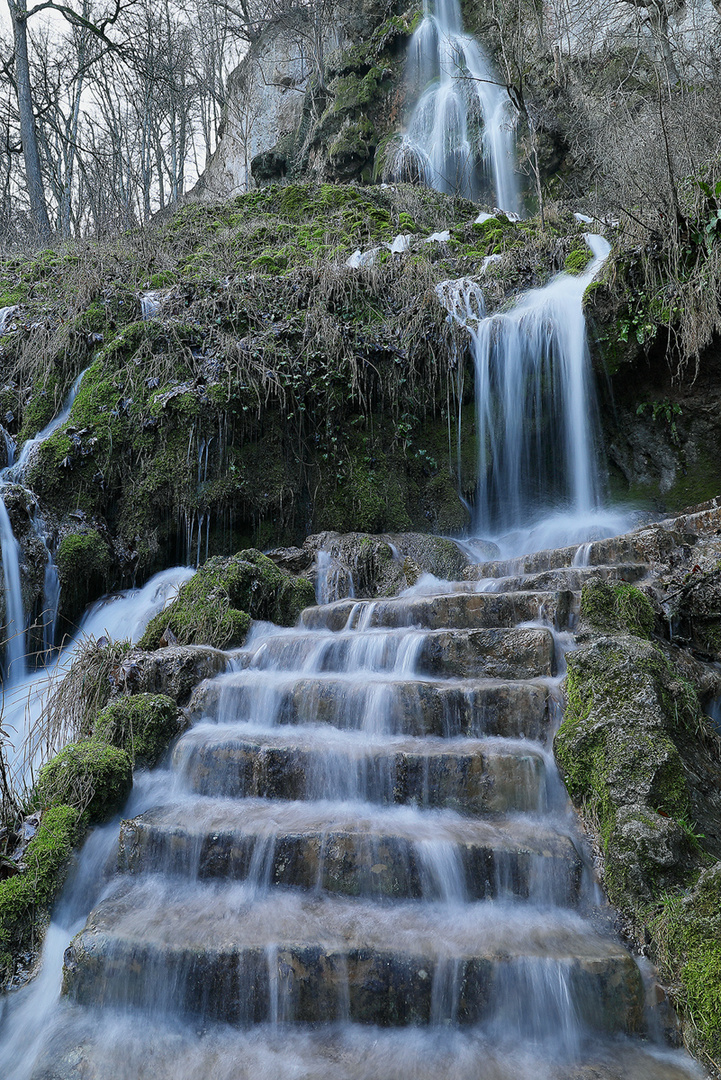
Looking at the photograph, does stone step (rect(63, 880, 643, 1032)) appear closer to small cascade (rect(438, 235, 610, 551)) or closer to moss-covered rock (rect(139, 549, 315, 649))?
moss-covered rock (rect(139, 549, 315, 649))

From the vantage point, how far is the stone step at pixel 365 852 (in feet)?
9.13

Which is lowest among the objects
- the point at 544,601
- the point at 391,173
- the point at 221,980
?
the point at 221,980

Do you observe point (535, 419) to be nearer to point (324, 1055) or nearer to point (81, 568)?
point (81, 568)

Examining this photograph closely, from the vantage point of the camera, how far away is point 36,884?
2.86m

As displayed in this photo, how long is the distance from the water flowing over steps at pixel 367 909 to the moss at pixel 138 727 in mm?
157

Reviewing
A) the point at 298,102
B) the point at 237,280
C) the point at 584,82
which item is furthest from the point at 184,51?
the point at 237,280

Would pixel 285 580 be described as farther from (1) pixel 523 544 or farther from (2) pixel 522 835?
(2) pixel 522 835

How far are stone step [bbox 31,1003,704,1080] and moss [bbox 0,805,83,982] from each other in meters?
0.43

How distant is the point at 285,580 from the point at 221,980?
3814mm

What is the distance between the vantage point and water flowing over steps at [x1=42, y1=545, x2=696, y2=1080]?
7.59 feet

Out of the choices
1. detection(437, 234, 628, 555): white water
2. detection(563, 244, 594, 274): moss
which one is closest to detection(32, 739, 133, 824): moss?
detection(437, 234, 628, 555): white water

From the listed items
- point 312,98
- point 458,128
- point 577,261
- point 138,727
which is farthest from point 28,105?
point 138,727

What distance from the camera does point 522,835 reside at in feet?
9.61

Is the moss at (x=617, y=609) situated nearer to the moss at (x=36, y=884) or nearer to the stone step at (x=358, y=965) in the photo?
the stone step at (x=358, y=965)
